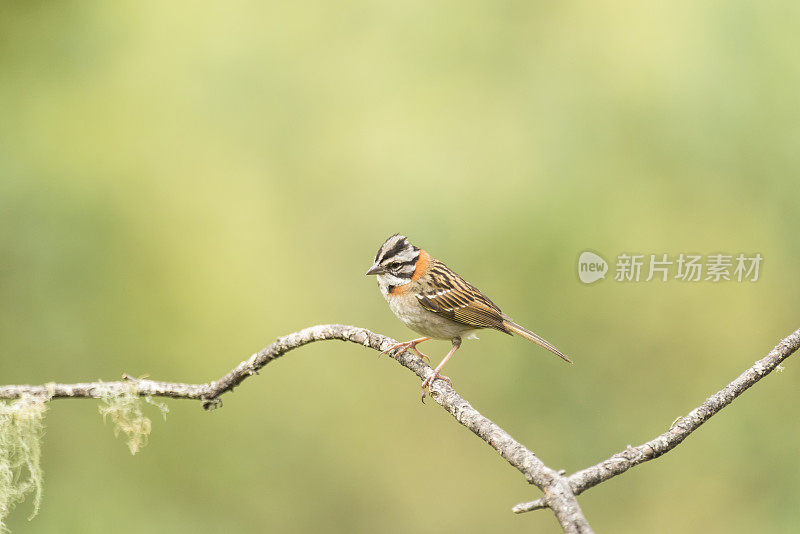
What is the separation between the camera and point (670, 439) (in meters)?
2.14

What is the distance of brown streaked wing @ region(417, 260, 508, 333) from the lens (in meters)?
3.79

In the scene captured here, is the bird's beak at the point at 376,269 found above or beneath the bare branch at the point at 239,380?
above

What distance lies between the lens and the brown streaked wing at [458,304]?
379cm

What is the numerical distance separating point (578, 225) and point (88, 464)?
4224 millimetres

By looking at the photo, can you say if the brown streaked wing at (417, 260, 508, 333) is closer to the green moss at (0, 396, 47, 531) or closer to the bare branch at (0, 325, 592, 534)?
the bare branch at (0, 325, 592, 534)

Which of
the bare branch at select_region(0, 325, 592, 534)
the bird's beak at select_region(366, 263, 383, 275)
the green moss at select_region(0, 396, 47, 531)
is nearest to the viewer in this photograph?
the bare branch at select_region(0, 325, 592, 534)

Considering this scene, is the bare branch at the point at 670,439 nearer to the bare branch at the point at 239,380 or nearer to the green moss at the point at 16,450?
the bare branch at the point at 239,380

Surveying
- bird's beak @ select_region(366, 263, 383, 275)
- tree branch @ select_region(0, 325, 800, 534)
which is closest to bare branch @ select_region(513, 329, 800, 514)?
tree branch @ select_region(0, 325, 800, 534)

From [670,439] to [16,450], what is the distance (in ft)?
8.58

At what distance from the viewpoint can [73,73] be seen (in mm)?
6059

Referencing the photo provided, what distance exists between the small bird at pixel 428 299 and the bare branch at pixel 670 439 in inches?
57.9

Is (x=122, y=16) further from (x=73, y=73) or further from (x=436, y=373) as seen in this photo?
(x=436, y=373)

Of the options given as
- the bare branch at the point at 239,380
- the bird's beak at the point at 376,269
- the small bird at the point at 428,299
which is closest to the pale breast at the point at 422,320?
the small bird at the point at 428,299

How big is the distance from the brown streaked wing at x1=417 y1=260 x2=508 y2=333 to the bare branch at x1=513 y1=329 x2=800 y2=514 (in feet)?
5.48
